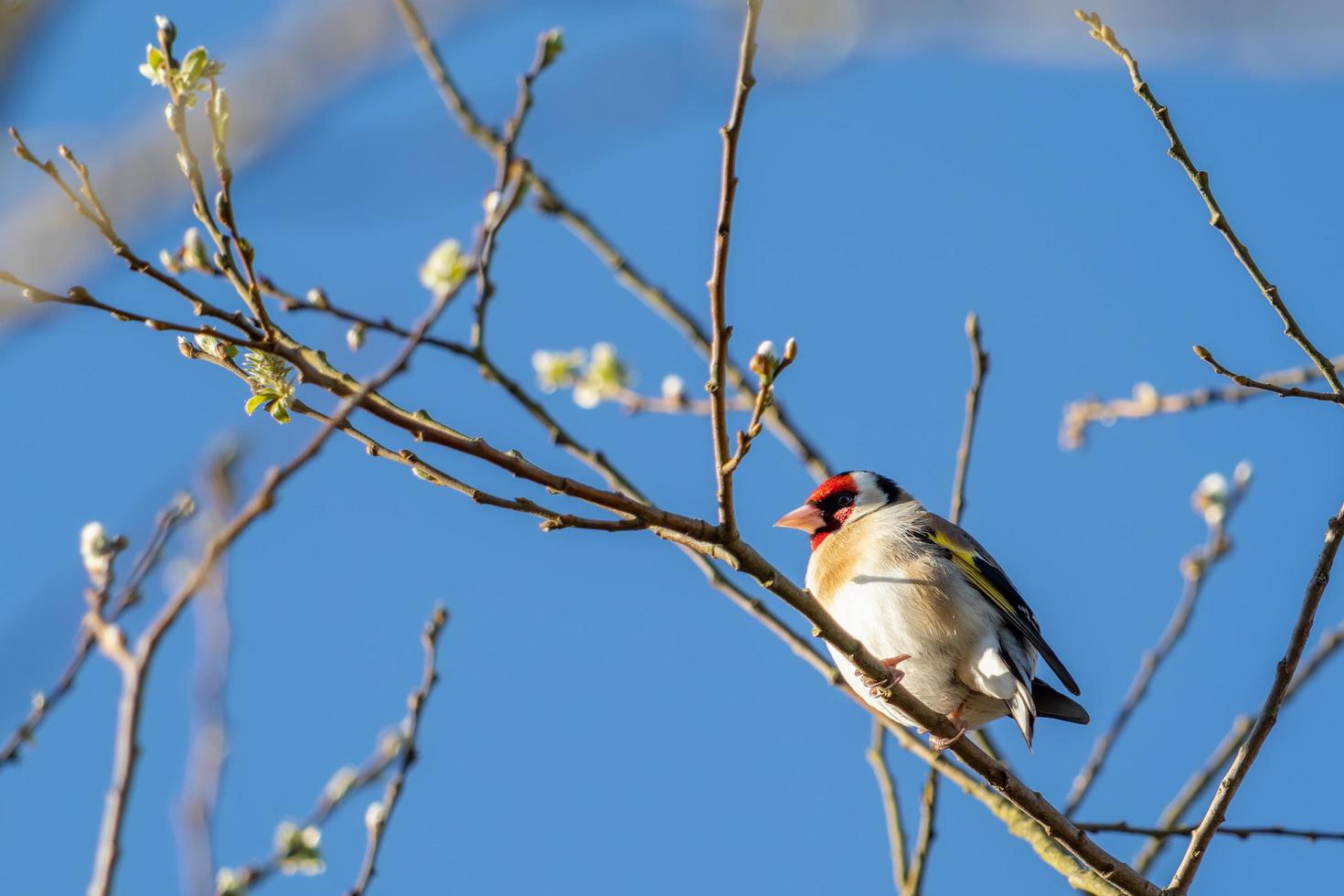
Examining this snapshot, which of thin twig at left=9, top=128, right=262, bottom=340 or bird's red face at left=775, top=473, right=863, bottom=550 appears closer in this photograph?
thin twig at left=9, top=128, right=262, bottom=340

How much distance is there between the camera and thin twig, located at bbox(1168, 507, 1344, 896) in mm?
→ 3270

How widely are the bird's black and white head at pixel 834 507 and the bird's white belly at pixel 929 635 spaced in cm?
98

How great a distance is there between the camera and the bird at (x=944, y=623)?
475 centimetres

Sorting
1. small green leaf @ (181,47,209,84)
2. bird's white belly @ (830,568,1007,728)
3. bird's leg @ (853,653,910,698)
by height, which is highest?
bird's white belly @ (830,568,1007,728)

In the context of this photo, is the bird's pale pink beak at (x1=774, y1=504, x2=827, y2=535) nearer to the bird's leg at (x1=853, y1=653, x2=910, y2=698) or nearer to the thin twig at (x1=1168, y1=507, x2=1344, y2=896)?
the bird's leg at (x1=853, y1=653, x2=910, y2=698)

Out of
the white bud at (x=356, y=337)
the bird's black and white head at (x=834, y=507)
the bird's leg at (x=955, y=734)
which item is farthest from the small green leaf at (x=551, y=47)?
the bird's black and white head at (x=834, y=507)

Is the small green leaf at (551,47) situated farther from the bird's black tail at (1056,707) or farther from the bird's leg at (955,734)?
the bird's black tail at (1056,707)

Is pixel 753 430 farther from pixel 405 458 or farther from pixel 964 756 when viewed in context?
pixel 964 756

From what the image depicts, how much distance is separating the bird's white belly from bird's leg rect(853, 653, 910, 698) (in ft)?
0.25

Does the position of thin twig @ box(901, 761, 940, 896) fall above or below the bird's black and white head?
below

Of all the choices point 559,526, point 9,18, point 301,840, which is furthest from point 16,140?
point 301,840

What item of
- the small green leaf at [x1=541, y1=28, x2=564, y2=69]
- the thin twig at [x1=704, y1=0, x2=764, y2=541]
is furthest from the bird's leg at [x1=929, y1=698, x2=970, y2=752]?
→ the small green leaf at [x1=541, y1=28, x2=564, y2=69]

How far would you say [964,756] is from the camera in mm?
3650

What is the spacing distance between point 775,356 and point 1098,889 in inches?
79.1
